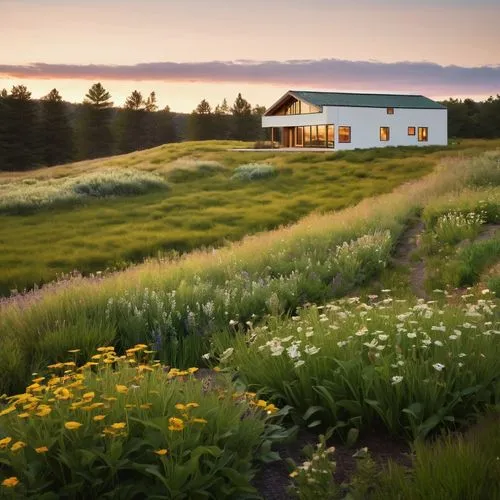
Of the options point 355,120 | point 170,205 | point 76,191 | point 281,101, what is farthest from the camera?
point 281,101

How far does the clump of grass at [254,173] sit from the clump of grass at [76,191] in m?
4.89

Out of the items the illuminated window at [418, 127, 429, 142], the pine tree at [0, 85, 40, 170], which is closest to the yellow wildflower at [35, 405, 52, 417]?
the illuminated window at [418, 127, 429, 142]

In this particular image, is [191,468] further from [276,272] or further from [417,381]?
[276,272]

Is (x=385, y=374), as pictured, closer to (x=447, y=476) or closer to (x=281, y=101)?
(x=447, y=476)

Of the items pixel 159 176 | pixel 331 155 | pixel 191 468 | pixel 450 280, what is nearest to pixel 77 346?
pixel 191 468

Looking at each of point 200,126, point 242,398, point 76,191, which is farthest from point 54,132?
point 242,398

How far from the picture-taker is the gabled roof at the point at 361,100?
58.5 meters

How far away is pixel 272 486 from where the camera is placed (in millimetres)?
4637

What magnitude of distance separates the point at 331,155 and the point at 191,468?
4730 centimetres

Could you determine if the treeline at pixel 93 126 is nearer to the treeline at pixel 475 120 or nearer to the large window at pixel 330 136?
the treeline at pixel 475 120

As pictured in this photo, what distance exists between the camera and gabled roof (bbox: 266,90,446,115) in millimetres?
58500

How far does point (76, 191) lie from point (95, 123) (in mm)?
56636

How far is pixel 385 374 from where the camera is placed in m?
5.40

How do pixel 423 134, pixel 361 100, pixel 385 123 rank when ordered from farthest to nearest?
pixel 423 134
pixel 361 100
pixel 385 123
